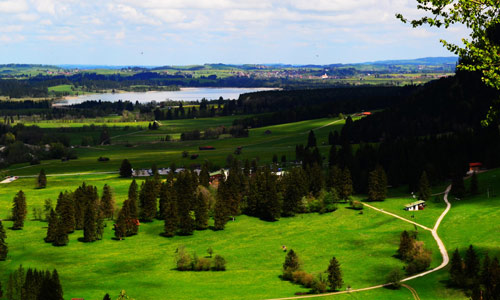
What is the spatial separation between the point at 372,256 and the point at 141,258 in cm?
3880

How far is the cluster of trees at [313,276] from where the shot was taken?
8206 cm

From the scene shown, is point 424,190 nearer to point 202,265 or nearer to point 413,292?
point 413,292

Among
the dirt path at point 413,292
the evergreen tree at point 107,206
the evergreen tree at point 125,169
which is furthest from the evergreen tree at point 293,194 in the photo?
the evergreen tree at point 125,169

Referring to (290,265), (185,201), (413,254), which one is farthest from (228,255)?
(413,254)

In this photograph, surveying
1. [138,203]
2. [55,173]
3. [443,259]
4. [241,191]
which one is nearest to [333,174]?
[241,191]

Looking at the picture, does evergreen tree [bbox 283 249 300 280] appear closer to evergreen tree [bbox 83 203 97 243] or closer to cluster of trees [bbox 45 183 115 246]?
evergreen tree [bbox 83 203 97 243]

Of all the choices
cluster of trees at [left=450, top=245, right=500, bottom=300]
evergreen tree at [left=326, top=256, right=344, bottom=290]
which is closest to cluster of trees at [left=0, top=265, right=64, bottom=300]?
evergreen tree at [left=326, top=256, right=344, bottom=290]

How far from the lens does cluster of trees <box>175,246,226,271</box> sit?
9575 centimetres

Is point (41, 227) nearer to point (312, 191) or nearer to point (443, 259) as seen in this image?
point (312, 191)

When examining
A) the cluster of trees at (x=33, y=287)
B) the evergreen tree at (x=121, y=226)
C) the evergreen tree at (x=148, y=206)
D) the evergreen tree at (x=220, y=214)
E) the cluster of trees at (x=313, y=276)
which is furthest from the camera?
the evergreen tree at (x=148, y=206)

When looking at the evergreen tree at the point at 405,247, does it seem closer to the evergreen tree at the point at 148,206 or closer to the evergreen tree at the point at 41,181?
the evergreen tree at the point at 148,206

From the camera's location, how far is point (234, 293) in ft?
269

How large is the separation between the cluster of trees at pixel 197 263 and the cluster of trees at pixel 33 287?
24082 millimetres

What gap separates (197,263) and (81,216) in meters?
36.9
